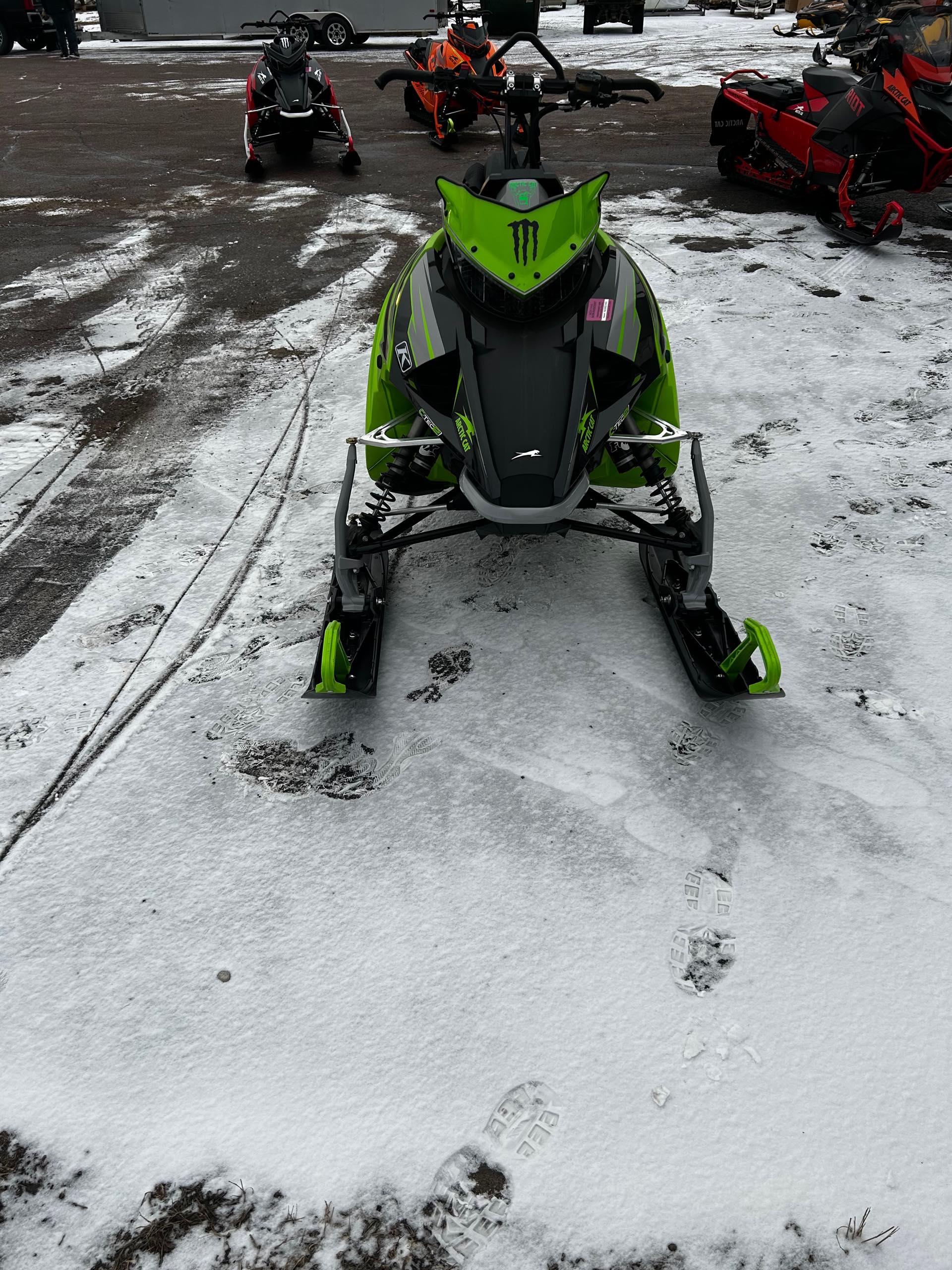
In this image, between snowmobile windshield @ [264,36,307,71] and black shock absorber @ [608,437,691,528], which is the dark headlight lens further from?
snowmobile windshield @ [264,36,307,71]

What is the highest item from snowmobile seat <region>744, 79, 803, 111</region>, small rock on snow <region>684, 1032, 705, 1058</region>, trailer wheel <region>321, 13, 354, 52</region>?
trailer wheel <region>321, 13, 354, 52</region>

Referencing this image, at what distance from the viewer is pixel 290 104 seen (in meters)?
8.57

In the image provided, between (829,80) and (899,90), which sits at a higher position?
(829,80)

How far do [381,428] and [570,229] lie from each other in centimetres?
86

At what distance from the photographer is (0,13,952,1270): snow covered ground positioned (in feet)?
5.47

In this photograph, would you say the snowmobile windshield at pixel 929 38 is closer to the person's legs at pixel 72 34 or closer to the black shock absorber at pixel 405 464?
the black shock absorber at pixel 405 464

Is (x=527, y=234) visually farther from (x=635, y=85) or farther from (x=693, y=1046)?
(x=693, y=1046)

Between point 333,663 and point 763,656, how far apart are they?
1278 mm

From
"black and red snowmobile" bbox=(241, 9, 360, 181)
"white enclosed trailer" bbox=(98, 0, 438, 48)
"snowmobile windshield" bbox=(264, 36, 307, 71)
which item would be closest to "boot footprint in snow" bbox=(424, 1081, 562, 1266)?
"black and red snowmobile" bbox=(241, 9, 360, 181)

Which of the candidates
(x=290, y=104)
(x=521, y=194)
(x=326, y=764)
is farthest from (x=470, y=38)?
(x=326, y=764)

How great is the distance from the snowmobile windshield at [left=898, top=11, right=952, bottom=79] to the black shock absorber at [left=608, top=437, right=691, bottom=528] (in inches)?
195

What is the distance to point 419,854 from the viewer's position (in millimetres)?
2268

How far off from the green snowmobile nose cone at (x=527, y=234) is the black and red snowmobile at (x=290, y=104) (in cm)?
701

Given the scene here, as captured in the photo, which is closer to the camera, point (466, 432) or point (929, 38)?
point (466, 432)
